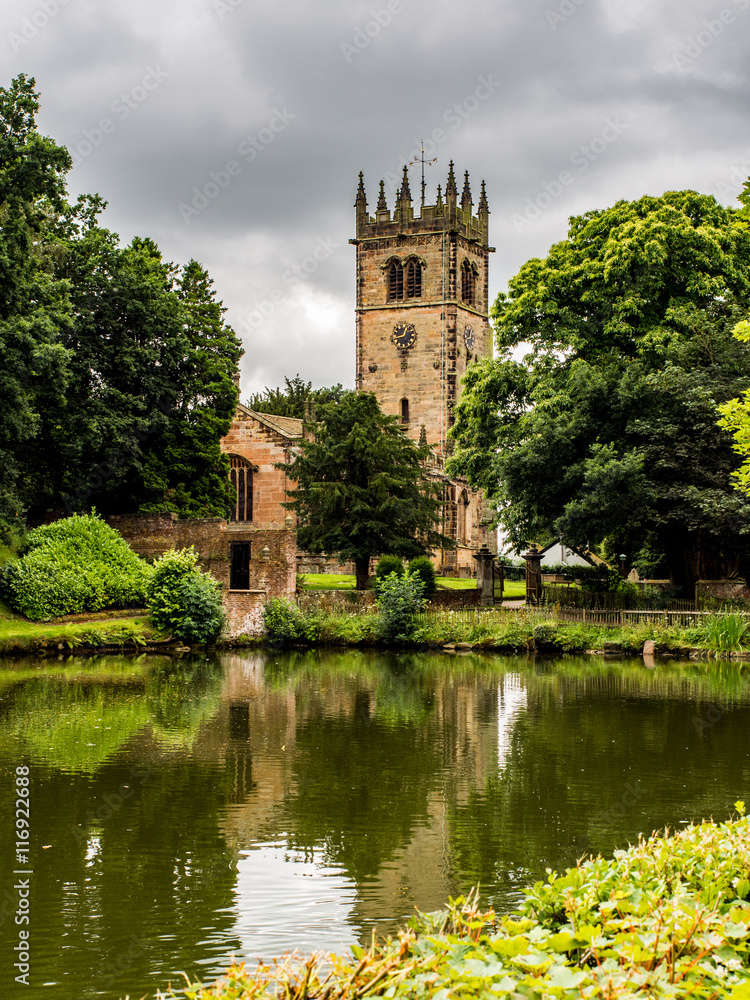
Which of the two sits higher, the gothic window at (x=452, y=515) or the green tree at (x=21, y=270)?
the green tree at (x=21, y=270)

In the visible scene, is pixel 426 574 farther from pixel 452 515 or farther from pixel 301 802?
pixel 452 515

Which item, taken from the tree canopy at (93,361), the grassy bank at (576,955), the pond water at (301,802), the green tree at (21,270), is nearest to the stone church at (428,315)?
the tree canopy at (93,361)

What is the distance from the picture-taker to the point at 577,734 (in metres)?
15.1

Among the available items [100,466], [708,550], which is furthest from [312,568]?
[708,550]

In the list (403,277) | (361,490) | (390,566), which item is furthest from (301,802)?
(403,277)

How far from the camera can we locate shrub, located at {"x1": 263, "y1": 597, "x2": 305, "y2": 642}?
1257 inches

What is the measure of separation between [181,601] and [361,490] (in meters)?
9.20

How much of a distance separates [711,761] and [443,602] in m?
22.6

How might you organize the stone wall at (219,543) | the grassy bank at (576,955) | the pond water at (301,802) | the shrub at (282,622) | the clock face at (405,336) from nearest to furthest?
the grassy bank at (576,955), the pond water at (301,802), the shrub at (282,622), the stone wall at (219,543), the clock face at (405,336)

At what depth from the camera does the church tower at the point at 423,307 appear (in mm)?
72188

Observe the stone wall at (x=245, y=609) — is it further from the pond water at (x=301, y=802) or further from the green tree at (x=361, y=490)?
the pond water at (x=301, y=802)

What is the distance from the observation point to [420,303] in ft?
241

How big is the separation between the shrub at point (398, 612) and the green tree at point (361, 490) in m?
5.73

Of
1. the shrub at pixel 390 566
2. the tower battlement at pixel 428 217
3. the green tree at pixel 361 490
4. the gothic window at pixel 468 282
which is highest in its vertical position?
the tower battlement at pixel 428 217
